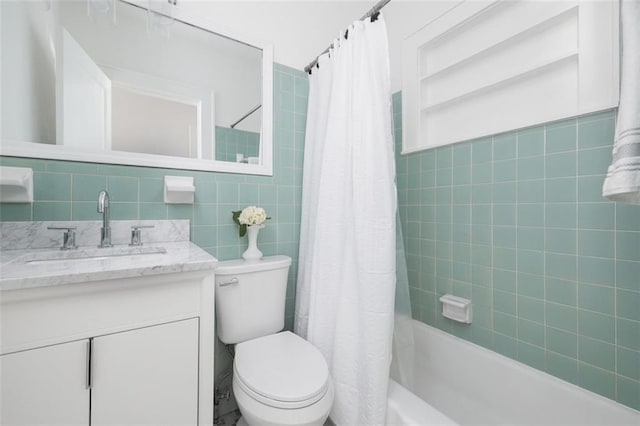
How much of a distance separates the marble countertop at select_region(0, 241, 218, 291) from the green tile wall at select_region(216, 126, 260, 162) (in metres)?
0.68

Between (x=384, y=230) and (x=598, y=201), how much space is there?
2.76 feet

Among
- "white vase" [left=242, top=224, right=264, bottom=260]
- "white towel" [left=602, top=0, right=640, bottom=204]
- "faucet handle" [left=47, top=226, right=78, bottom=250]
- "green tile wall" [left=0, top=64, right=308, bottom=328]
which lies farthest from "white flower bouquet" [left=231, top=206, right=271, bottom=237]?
"white towel" [left=602, top=0, right=640, bottom=204]

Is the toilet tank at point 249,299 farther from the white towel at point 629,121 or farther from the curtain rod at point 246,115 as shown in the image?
the white towel at point 629,121

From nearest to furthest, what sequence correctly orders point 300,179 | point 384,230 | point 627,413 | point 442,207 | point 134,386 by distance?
point 134,386 → point 627,413 → point 384,230 → point 442,207 → point 300,179

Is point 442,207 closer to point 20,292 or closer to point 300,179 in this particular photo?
point 300,179

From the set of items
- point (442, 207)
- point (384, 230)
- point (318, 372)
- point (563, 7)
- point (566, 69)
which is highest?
point (563, 7)

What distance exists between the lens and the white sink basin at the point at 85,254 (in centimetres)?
93

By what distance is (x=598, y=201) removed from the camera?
1053 millimetres

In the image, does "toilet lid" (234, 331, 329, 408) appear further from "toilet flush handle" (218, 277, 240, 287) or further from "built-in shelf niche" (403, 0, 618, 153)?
"built-in shelf niche" (403, 0, 618, 153)

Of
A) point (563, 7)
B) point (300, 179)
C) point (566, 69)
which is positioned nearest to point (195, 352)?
point (300, 179)

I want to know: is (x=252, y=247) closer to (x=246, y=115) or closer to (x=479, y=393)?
(x=246, y=115)

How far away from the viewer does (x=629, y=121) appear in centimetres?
72

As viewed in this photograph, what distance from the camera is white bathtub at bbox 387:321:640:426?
39.9 inches

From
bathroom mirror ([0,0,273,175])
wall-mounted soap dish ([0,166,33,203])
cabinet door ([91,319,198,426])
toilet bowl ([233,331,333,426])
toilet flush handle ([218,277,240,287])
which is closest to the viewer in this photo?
cabinet door ([91,319,198,426])
